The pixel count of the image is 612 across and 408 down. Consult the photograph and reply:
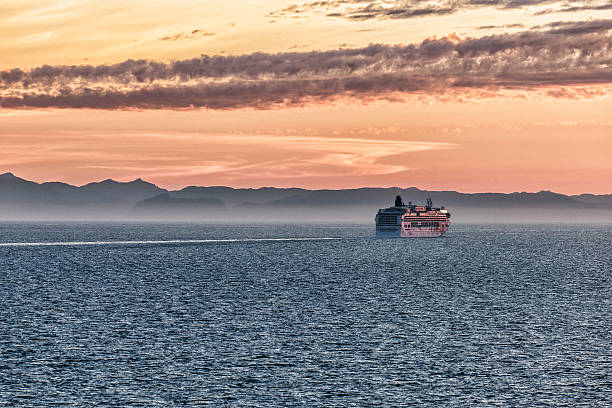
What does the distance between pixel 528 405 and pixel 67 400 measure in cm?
1416

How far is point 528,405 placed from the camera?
24.6 metres

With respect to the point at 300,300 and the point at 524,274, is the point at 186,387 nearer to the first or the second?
the point at 300,300

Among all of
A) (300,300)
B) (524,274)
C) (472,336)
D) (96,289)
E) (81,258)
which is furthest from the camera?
(81,258)

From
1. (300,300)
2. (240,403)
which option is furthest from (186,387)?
(300,300)

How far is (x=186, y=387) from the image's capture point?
27406 mm

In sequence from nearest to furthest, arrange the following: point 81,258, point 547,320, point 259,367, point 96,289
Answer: point 259,367 < point 547,320 < point 96,289 < point 81,258

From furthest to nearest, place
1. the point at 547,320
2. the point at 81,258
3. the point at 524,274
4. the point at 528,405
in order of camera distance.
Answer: the point at 81,258 → the point at 524,274 → the point at 547,320 → the point at 528,405

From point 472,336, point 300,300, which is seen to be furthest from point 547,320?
point 300,300

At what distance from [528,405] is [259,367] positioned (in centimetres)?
1086

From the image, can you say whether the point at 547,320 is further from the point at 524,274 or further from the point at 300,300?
the point at 524,274

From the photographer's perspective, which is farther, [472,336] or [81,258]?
[81,258]

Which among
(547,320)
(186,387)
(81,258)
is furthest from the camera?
(81,258)

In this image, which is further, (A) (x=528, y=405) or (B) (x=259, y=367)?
(B) (x=259, y=367)

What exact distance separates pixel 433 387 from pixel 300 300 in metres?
33.7
